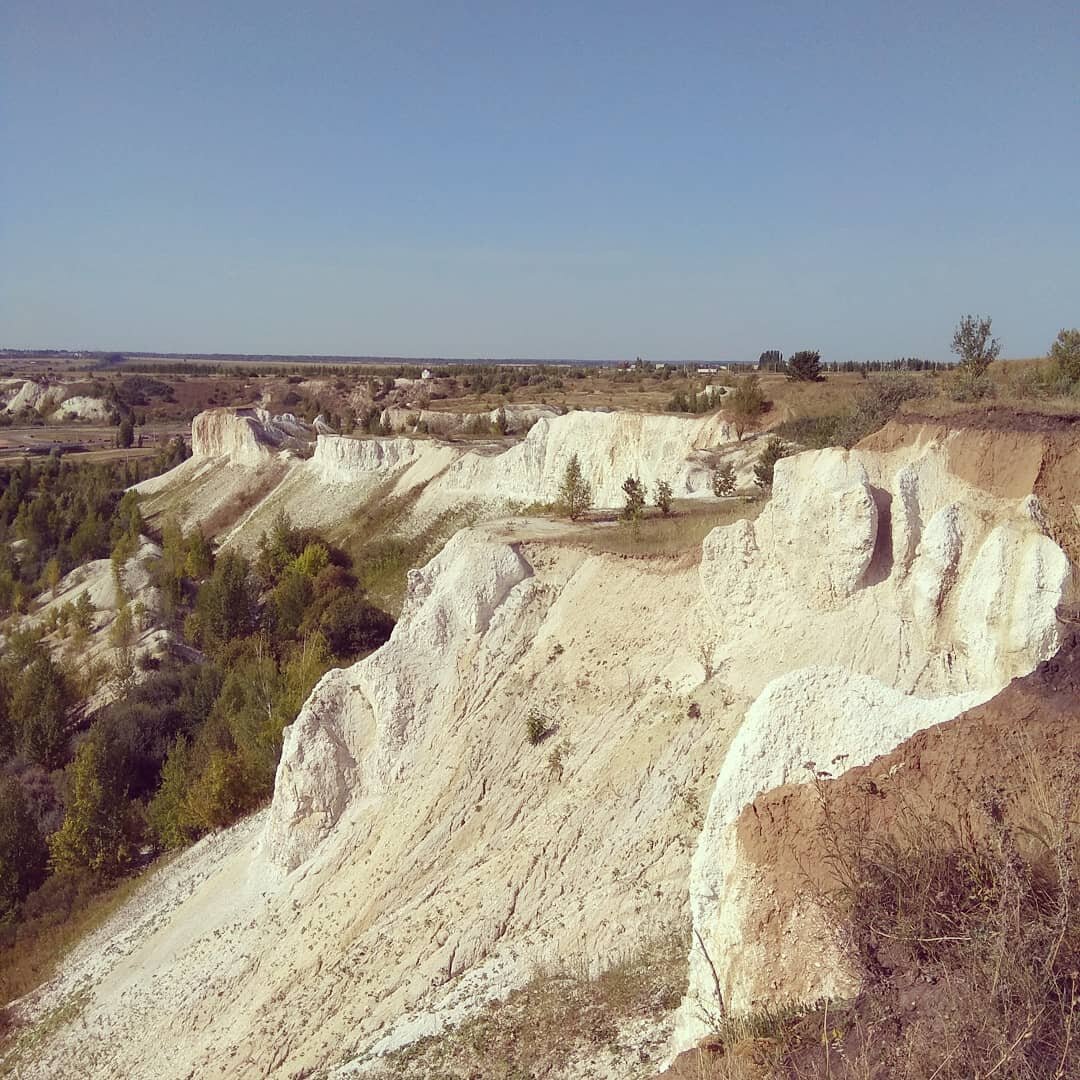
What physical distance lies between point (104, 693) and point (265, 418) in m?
40.4

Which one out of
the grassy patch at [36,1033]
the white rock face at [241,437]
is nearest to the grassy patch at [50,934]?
the grassy patch at [36,1033]

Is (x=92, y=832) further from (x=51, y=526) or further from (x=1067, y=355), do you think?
(x=51, y=526)

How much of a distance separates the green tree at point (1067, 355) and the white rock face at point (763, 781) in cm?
1715

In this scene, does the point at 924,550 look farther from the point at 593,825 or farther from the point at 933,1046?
the point at 933,1046

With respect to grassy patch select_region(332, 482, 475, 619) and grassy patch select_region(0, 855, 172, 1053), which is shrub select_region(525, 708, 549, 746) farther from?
grassy patch select_region(332, 482, 475, 619)

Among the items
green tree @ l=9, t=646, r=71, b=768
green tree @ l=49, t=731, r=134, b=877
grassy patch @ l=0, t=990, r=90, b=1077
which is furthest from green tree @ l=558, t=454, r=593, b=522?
green tree @ l=9, t=646, r=71, b=768

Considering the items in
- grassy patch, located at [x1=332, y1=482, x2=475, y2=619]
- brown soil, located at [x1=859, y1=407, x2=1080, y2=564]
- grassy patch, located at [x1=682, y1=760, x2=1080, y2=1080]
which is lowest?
grassy patch, located at [x1=332, y1=482, x2=475, y2=619]

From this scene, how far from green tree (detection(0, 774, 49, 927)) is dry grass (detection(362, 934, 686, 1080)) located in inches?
538

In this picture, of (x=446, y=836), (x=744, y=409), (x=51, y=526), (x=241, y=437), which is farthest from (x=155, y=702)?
(x=241, y=437)

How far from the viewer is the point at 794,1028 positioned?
263 inches

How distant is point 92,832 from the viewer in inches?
792

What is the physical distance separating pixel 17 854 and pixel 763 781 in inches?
767

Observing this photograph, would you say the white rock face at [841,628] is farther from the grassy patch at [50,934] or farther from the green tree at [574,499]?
the grassy patch at [50,934]

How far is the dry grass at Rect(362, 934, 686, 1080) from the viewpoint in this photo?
9.56 m
